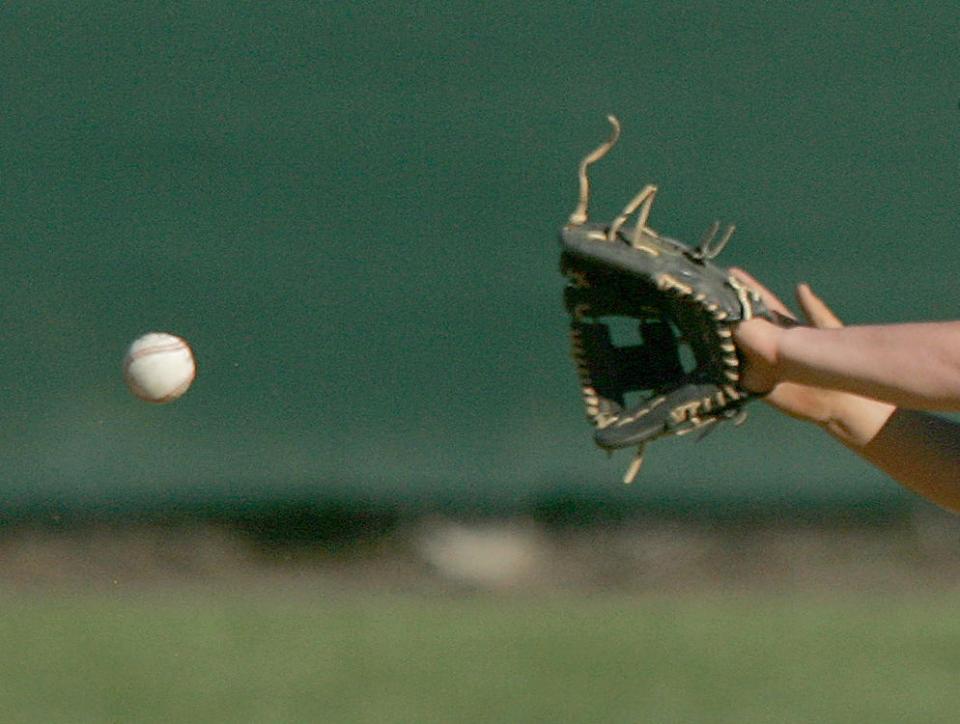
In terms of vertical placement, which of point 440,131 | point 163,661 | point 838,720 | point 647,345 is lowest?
point 838,720

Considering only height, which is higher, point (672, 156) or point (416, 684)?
point (672, 156)

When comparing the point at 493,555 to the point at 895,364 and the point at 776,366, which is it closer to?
the point at 776,366

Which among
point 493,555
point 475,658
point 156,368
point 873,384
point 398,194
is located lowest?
point 873,384

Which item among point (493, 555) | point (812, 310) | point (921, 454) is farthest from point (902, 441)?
point (493, 555)

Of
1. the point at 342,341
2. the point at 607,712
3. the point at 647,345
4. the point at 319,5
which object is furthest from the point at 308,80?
the point at 647,345

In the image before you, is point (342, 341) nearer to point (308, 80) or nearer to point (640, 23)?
point (308, 80)

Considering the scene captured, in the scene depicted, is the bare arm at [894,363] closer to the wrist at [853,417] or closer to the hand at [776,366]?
the hand at [776,366]

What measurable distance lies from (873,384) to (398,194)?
3883 mm

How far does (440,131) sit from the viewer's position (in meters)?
7.14

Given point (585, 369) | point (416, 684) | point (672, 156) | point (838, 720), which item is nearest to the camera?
point (585, 369)

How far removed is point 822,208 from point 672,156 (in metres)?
0.54

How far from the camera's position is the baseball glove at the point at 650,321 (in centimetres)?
368

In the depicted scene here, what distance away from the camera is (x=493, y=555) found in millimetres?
7105

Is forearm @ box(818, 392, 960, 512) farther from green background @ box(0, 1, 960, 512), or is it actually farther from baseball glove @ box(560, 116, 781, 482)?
green background @ box(0, 1, 960, 512)
